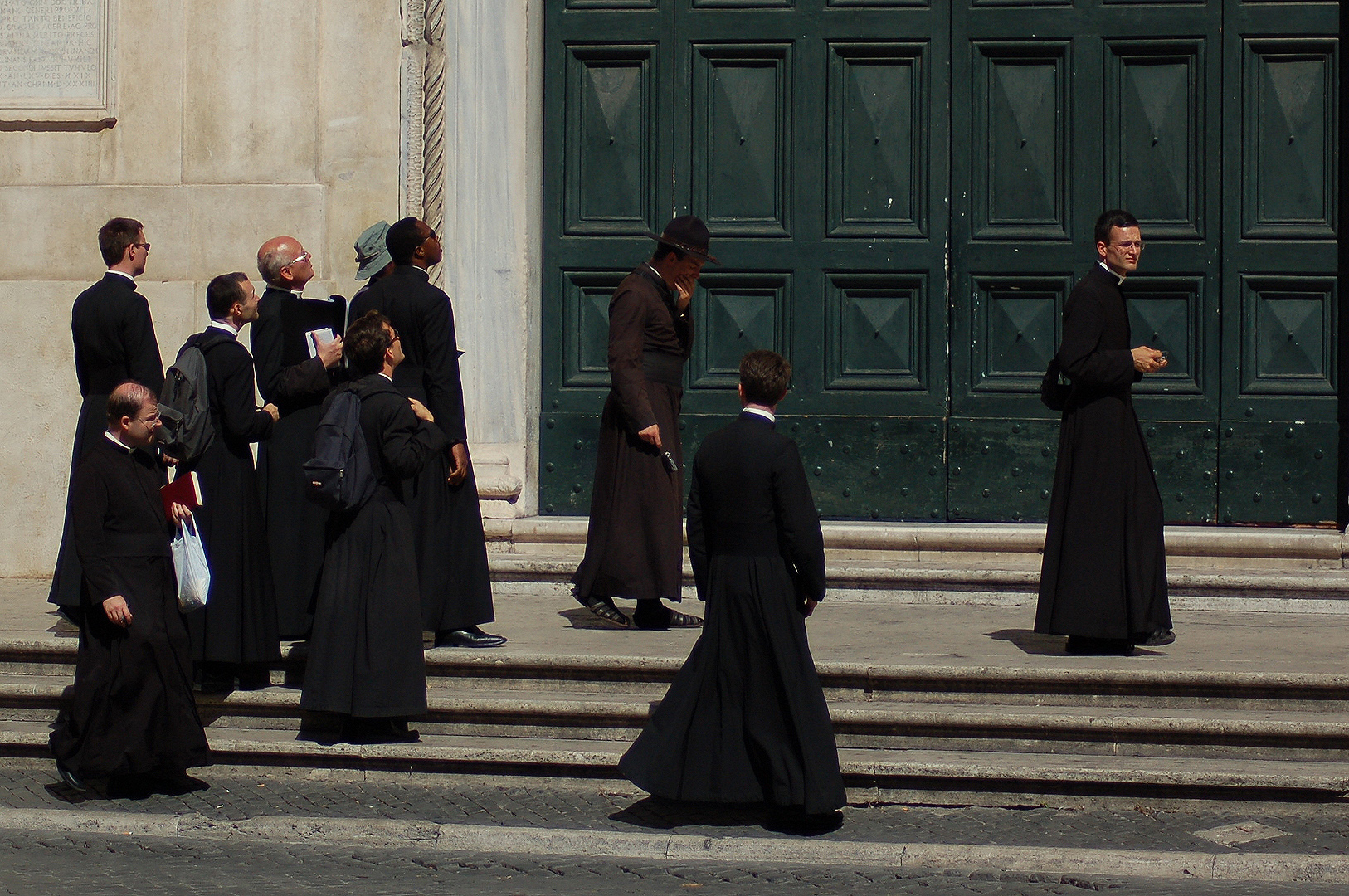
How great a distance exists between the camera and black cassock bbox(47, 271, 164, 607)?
7.58m

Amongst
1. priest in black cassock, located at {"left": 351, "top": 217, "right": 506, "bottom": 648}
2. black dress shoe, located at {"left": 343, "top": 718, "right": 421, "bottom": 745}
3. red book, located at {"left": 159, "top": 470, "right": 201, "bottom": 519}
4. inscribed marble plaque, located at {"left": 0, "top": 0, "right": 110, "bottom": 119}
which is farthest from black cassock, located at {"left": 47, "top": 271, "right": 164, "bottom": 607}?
inscribed marble plaque, located at {"left": 0, "top": 0, "right": 110, "bottom": 119}

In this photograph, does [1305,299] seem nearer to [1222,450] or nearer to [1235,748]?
[1222,450]

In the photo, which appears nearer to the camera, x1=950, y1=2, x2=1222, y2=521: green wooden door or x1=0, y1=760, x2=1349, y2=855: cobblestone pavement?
x1=0, y1=760, x2=1349, y2=855: cobblestone pavement

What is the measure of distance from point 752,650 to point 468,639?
1.90 m

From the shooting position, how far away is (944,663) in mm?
7051

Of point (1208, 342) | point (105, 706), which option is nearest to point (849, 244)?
point (1208, 342)

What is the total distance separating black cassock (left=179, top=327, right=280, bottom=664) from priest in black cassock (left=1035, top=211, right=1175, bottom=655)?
125 inches

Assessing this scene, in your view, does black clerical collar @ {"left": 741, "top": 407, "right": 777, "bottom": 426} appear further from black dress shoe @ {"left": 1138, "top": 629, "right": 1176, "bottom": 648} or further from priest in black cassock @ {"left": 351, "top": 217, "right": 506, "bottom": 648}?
black dress shoe @ {"left": 1138, "top": 629, "right": 1176, "bottom": 648}

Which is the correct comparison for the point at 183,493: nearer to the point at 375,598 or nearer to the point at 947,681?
the point at 375,598

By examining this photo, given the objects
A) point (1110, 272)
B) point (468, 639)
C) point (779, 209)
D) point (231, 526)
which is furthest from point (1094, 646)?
point (231, 526)

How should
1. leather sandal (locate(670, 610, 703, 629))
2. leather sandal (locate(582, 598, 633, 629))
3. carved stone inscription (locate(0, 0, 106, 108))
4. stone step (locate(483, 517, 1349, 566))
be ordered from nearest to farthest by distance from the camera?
leather sandal (locate(582, 598, 633, 629))
leather sandal (locate(670, 610, 703, 629))
stone step (locate(483, 517, 1349, 566))
carved stone inscription (locate(0, 0, 106, 108))

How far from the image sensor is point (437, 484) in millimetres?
7605

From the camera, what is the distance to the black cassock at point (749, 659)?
5961 millimetres

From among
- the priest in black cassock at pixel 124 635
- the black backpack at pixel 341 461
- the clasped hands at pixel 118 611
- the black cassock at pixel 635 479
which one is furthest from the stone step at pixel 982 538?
the clasped hands at pixel 118 611
